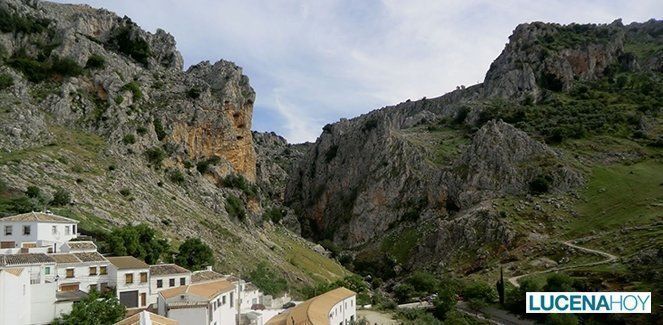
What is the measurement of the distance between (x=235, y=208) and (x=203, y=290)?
177ft

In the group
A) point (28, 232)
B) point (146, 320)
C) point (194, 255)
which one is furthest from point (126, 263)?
point (194, 255)

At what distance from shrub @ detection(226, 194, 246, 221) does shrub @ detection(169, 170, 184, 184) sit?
9767 millimetres

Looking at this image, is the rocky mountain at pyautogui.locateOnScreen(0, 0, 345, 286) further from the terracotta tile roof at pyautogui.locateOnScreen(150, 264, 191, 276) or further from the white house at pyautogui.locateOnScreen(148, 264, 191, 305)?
the white house at pyautogui.locateOnScreen(148, 264, 191, 305)

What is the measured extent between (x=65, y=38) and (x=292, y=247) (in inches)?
2198

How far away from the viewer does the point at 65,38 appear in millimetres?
88562

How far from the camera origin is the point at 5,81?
249 feet

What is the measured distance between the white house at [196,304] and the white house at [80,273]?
6.34 metres

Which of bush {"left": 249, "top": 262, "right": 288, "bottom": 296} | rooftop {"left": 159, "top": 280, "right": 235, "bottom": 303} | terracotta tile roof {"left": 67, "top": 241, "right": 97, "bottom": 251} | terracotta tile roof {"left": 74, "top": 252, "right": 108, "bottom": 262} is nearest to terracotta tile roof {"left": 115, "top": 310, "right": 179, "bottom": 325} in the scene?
rooftop {"left": 159, "top": 280, "right": 235, "bottom": 303}

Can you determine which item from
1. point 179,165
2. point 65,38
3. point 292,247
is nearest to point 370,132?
point 292,247

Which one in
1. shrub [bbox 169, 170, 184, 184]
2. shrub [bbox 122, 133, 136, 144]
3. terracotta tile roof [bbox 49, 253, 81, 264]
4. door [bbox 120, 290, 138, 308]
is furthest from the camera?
shrub [bbox 169, 170, 184, 184]

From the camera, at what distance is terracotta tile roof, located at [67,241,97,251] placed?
149ft

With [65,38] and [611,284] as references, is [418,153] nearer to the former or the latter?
[611,284]

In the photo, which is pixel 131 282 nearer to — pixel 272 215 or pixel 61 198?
pixel 61 198

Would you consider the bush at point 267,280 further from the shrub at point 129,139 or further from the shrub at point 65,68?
the shrub at point 65,68
